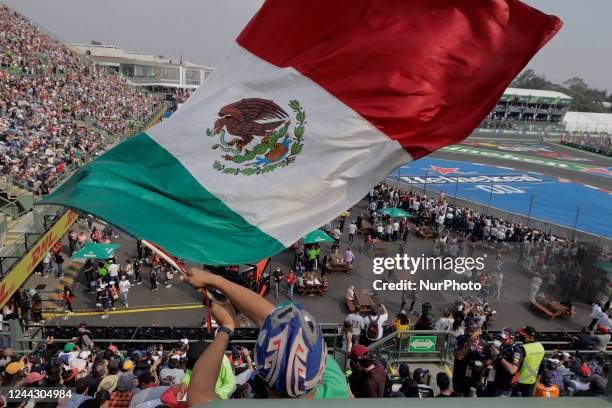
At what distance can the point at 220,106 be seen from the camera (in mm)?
4926

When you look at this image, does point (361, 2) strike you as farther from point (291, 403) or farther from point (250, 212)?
point (291, 403)

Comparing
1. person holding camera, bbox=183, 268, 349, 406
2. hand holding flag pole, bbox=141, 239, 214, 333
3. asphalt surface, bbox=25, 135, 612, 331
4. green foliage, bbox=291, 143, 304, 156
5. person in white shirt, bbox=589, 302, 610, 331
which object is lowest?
asphalt surface, bbox=25, 135, 612, 331

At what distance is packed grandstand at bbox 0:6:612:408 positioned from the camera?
221 cm

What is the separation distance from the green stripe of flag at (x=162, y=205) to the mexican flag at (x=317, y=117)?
0.05 feet

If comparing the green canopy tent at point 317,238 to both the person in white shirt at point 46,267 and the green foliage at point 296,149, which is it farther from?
the green foliage at point 296,149

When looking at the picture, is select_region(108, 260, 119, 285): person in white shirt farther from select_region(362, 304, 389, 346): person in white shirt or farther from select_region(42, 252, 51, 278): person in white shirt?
select_region(362, 304, 389, 346): person in white shirt

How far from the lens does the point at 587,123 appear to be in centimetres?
7462

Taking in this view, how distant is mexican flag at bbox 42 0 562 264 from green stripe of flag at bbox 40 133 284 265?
2 cm

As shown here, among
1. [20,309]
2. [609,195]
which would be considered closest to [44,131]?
[20,309]

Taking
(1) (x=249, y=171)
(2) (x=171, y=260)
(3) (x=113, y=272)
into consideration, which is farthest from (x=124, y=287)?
(2) (x=171, y=260)

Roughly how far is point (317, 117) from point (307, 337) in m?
3.42

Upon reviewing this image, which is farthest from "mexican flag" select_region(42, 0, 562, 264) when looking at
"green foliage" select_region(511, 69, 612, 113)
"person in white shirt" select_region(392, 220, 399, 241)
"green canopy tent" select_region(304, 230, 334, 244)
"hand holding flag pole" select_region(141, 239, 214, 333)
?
"green foliage" select_region(511, 69, 612, 113)

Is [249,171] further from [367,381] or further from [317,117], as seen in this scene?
[367,381]

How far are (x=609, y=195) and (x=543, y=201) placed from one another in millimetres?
6954
